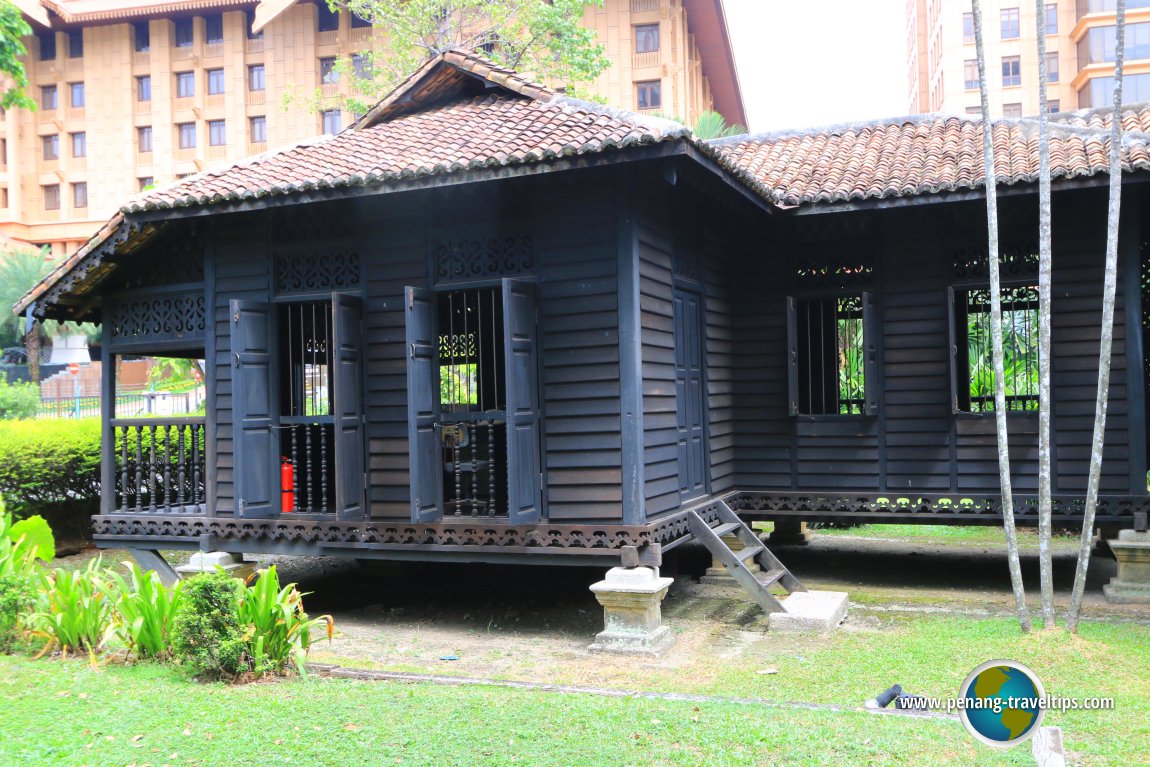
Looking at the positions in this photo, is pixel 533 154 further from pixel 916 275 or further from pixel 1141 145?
pixel 1141 145

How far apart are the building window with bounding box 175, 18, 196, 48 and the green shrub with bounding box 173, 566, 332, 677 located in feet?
143

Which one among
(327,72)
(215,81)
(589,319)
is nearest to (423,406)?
(589,319)

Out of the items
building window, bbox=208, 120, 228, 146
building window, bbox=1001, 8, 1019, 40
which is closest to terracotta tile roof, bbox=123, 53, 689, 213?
building window, bbox=208, 120, 228, 146

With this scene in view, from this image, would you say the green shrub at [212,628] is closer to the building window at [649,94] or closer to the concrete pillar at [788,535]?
the concrete pillar at [788,535]

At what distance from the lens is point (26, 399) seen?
1032 inches

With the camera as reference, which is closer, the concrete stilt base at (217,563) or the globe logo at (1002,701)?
the globe logo at (1002,701)

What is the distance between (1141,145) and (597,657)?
6817 millimetres

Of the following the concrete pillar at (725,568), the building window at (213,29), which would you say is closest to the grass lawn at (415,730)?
the concrete pillar at (725,568)

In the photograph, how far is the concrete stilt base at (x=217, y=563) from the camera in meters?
9.27

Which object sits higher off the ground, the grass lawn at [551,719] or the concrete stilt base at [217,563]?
the concrete stilt base at [217,563]

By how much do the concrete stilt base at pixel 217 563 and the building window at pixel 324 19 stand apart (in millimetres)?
36528

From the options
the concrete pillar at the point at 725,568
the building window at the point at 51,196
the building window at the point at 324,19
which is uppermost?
the building window at the point at 324,19

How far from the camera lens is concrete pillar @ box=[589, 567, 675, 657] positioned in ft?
24.9

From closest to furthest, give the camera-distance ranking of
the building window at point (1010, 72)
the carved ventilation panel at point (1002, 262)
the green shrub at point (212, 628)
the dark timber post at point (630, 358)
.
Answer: the green shrub at point (212, 628)
the dark timber post at point (630, 358)
the carved ventilation panel at point (1002, 262)
the building window at point (1010, 72)
